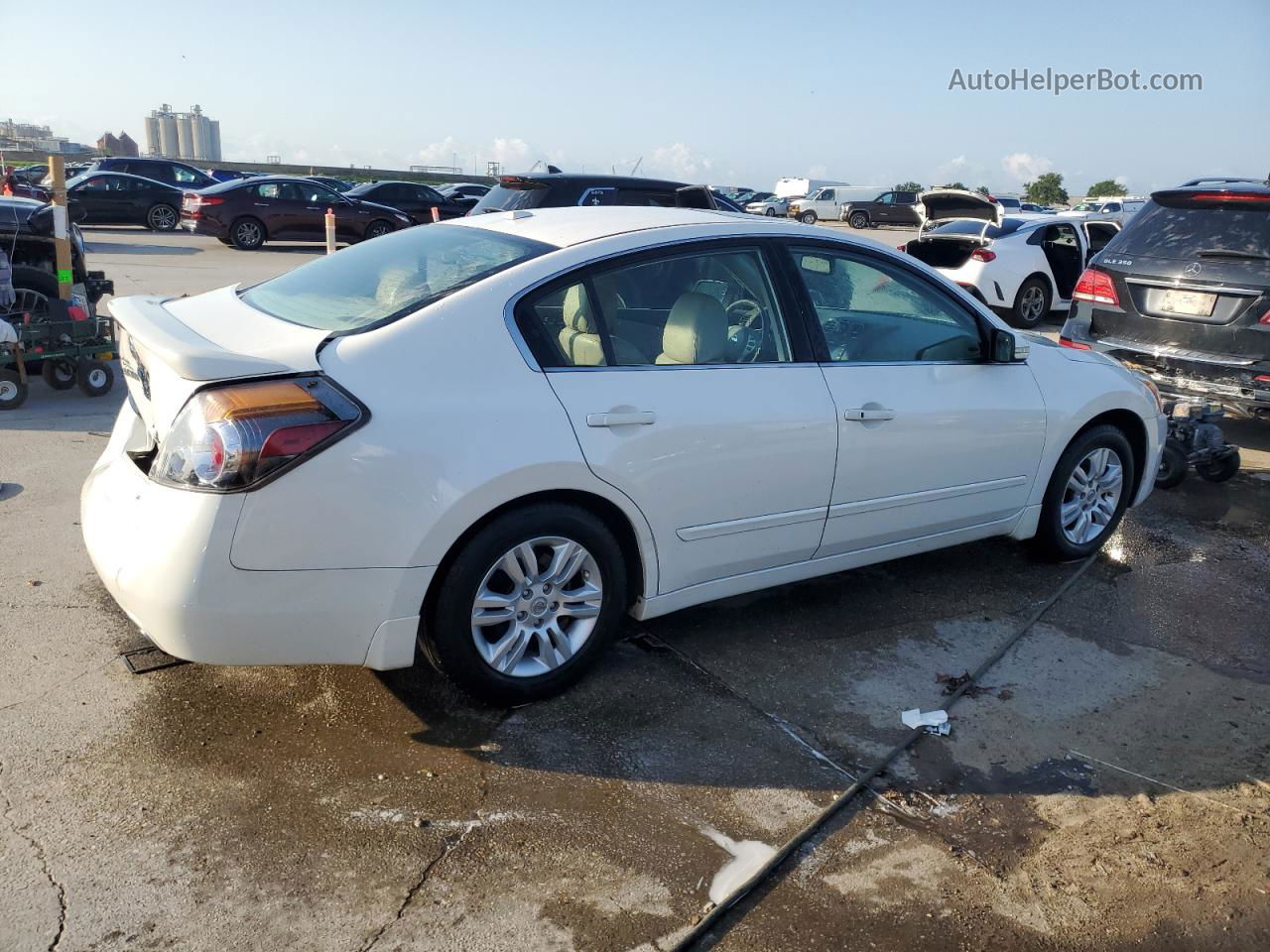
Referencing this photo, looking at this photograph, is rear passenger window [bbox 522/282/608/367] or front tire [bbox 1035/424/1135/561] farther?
front tire [bbox 1035/424/1135/561]

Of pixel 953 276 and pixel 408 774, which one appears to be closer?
pixel 408 774

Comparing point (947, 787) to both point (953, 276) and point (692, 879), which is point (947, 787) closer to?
point (692, 879)

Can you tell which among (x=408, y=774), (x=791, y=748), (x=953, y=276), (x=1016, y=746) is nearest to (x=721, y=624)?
(x=791, y=748)

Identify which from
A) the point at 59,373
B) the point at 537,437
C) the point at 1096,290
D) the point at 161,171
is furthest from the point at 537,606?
the point at 161,171

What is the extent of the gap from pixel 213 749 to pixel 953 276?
37.0 feet

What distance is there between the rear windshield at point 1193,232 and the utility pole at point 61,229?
298 inches

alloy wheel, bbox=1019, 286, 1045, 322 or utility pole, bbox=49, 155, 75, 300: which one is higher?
utility pole, bbox=49, 155, 75, 300

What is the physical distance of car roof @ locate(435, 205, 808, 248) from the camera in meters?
3.83

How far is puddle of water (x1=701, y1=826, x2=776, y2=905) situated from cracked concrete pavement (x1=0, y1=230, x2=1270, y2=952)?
0.09 feet

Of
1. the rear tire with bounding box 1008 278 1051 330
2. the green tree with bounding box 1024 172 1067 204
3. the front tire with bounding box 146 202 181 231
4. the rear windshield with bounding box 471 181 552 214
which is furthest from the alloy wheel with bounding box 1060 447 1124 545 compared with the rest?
the green tree with bounding box 1024 172 1067 204

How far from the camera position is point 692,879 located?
110 inches

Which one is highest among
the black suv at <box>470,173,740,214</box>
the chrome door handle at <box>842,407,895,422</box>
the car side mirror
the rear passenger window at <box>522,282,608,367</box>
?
the black suv at <box>470,173,740,214</box>

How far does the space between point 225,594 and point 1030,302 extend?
12189 mm

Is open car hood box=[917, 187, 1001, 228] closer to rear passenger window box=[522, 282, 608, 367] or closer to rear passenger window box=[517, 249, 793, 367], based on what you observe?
rear passenger window box=[517, 249, 793, 367]
